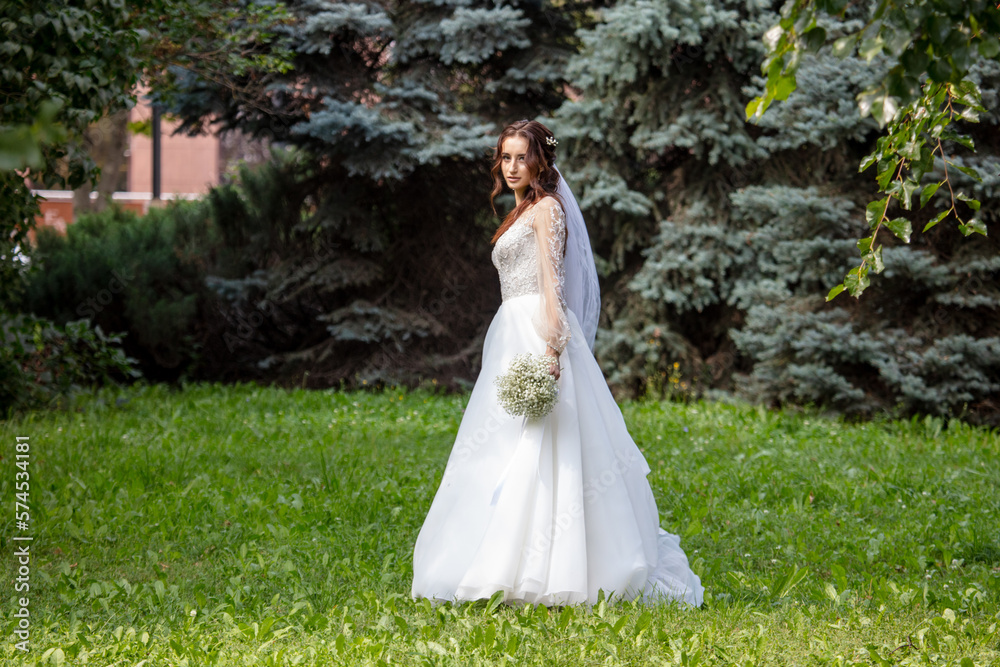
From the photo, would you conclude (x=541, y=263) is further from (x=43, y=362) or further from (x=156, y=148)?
(x=156, y=148)

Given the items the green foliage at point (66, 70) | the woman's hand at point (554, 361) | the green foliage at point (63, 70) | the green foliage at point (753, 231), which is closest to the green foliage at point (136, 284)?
the green foliage at point (66, 70)

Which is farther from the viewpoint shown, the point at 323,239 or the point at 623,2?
the point at 323,239

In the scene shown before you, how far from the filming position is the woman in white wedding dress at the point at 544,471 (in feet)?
12.1

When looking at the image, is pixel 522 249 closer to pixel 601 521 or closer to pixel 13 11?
pixel 601 521

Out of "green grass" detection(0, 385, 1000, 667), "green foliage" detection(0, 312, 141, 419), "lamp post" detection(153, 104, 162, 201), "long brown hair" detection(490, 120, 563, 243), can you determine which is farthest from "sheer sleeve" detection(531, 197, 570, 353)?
"lamp post" detection(153, 104, 162, 201)

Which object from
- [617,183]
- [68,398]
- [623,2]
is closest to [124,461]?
[68,398]

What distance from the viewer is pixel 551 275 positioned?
3.90 m

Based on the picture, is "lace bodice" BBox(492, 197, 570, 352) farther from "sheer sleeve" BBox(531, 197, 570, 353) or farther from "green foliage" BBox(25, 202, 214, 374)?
"green foliage" BBox(25, 202, 214, 374)

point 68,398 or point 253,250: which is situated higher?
point 253,250

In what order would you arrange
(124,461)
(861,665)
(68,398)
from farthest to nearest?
(68,398), (124,461), (861,665)

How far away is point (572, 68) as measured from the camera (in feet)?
31.8

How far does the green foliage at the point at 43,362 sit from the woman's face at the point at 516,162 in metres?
5.63

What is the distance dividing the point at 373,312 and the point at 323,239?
1.27 metres

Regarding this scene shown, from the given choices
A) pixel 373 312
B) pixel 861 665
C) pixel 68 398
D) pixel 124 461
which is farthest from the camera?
pixel 373 312
